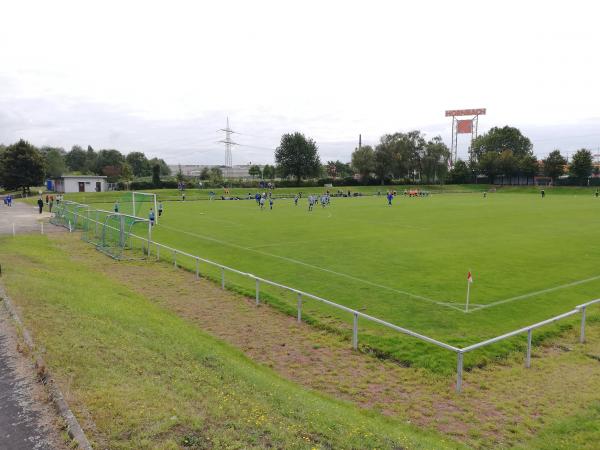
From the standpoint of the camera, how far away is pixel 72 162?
164 meters

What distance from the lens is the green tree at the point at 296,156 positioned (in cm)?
10988

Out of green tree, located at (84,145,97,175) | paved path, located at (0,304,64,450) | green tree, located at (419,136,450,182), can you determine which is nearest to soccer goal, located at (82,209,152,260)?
paved path, located at (0,304,64,450)

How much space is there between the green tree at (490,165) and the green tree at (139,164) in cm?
11099

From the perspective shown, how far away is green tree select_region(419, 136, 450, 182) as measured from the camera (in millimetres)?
111438

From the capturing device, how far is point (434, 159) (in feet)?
364

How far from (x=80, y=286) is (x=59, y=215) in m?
23.9

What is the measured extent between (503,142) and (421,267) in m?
135

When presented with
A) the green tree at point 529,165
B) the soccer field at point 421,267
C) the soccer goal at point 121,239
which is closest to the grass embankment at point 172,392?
the soccer field at point 421,267

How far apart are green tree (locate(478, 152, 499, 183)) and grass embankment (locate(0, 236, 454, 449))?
381 feet

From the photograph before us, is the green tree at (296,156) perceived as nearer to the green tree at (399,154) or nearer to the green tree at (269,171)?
the green tree at (399,154)

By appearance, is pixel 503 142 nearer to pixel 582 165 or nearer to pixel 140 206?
pixel 582 165

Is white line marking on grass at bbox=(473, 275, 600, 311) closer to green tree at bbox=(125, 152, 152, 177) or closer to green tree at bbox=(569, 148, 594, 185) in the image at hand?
green tree at bbox=(569, 148, 594, 185)

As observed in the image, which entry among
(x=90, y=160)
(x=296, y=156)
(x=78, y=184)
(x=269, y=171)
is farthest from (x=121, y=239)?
(x=90, y=160)

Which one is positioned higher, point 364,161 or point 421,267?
point 364,161
